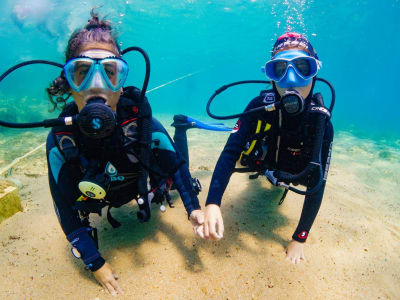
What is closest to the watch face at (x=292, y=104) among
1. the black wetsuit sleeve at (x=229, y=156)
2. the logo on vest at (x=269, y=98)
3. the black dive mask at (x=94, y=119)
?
the logo on vest at (x=269, y=98)

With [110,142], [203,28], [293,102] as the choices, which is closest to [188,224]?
[110,142]

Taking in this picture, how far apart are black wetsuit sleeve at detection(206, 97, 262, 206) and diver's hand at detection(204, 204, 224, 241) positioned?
0.60 feet

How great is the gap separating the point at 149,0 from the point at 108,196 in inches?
1178

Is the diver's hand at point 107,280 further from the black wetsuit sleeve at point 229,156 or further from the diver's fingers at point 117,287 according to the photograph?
the black wetsuit sleeve at point 229,156

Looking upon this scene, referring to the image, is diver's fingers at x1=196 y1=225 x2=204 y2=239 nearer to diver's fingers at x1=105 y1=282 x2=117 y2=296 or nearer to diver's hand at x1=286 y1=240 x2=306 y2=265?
diver's fingers at x1=105 y1=282 x2=117 y2=296

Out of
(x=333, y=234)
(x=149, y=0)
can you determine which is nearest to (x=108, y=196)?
(x=333, y=234)

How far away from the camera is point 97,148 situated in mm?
2189

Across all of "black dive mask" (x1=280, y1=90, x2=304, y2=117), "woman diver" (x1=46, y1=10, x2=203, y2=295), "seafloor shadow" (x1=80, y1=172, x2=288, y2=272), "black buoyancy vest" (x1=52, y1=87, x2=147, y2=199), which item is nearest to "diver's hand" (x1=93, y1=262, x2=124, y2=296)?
"woman diver" (x1=46, y1=10, x2=203, y2=295)

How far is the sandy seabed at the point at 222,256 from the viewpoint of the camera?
6.65 ft

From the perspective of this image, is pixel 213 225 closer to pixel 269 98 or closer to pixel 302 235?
pixel 302 235

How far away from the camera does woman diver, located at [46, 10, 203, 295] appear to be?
197cm

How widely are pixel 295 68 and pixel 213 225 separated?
185 cm

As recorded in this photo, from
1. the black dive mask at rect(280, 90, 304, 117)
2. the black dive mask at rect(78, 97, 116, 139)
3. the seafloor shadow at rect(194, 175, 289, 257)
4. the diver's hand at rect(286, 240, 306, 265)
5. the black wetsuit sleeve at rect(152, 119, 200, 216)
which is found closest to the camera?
the black dive mask at rect(78, 97, 116, 139)

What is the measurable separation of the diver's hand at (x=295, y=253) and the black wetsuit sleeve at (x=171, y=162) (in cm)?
119
